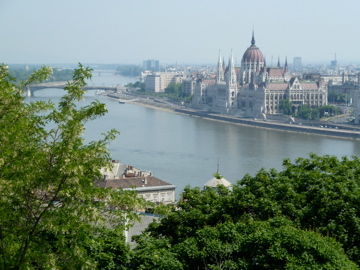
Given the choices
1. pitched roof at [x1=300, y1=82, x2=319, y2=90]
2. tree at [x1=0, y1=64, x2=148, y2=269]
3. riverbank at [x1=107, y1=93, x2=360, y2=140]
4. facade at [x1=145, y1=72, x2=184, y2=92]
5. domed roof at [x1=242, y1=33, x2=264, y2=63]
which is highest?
domed roof at [x1=242, y1=33, x2=264, y2=63]

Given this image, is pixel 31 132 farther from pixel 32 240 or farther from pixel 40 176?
pixel 32 240

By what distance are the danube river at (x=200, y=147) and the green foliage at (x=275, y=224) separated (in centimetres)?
961

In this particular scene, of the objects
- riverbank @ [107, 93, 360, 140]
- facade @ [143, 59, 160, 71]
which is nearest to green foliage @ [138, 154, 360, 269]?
riverbank @ [107, 93, 360, 140]

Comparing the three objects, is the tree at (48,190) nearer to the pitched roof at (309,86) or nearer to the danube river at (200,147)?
the danube river at (200,147)

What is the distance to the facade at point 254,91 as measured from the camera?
4875 cm

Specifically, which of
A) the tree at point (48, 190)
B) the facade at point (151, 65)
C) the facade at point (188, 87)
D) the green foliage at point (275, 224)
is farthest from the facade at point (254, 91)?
the facade at point (151, 65)

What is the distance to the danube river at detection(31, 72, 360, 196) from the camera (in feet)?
71.8

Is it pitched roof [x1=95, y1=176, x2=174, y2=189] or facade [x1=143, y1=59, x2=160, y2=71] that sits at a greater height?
facade [x1=143, y1=59, x2=160, y2=71]

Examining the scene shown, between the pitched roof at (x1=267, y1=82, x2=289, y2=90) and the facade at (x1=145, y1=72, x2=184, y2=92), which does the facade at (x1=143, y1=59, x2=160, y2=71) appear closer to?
the facade at (x1=145, y1=72, x2=184, y2=92)

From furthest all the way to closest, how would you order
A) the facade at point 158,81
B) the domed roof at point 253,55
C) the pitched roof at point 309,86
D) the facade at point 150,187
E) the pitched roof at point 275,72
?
A: the facade at point 158,81 → the domed roof at point 253,55 → the pitched roof at point 275,72 → the pitched roof at point 309,86 → the facade at point 150,187

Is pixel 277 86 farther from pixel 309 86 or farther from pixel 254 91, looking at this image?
pixel 309 86

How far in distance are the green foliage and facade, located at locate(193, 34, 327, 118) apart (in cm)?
3766

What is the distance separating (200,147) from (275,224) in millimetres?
21176

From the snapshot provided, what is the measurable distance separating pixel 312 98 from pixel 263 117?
7389mm
